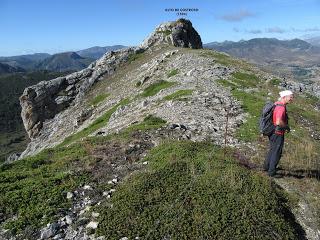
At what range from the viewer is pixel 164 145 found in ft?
64.0

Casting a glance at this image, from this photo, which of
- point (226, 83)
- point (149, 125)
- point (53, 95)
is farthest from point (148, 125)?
point (53, 95)

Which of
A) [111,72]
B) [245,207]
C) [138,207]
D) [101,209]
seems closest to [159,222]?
[138,207]

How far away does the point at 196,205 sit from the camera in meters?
13.4

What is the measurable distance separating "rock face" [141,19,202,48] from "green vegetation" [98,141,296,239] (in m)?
62.7

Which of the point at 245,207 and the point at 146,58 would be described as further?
the point at 146,58

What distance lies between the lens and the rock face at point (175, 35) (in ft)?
255

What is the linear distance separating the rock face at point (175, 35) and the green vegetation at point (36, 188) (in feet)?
196

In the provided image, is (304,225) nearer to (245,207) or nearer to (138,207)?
(245,207)

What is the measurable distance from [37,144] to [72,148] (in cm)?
3912

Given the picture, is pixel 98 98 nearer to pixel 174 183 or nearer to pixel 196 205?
pixel 174 183

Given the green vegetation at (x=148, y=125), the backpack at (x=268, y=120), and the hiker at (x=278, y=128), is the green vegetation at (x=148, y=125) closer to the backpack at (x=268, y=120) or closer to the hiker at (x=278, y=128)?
the backpack at (x=268, y=120)

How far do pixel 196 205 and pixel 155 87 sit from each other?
3266 cm

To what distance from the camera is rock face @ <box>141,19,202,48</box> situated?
7781 centimetres

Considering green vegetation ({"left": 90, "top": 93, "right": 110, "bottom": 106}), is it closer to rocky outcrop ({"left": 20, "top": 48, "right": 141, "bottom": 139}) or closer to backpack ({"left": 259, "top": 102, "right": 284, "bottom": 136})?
rocky outcrop ({"left": 20, "top": 48, "right": 141, "bottom": 139})
